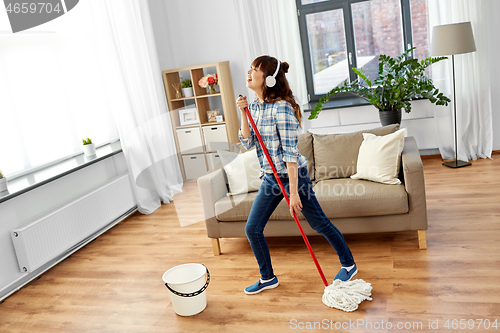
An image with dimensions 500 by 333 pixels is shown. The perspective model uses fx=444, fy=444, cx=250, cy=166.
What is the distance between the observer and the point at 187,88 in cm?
521

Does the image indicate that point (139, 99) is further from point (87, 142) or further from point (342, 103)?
point (342, 103)

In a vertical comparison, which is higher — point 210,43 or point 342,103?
point 210,43

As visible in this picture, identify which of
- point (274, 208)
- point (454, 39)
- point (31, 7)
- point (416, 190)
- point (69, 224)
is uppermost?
point (31, 7)

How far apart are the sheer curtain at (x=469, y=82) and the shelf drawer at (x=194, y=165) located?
8.79 feet

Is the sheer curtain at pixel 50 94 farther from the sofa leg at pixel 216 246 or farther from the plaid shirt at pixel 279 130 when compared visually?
the plaid shirt at pixel 279 130

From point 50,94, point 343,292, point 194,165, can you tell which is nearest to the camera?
point 343,292

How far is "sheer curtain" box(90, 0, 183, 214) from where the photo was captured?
421 centimetres

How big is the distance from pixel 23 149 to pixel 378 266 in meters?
2.85

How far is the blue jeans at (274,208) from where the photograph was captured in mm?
2346

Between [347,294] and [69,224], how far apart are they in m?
2.30

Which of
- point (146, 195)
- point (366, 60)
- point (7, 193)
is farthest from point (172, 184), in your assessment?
point (366, 60)

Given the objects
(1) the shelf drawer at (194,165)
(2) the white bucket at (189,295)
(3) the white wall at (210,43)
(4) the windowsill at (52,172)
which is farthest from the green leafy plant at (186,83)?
(2) the white bucket at (189,295)

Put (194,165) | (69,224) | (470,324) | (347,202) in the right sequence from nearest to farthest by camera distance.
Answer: (470,324)
(347,202)
(69,224)
(194,165)

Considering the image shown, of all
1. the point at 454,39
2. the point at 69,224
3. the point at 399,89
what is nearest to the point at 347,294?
the point at 69,224
